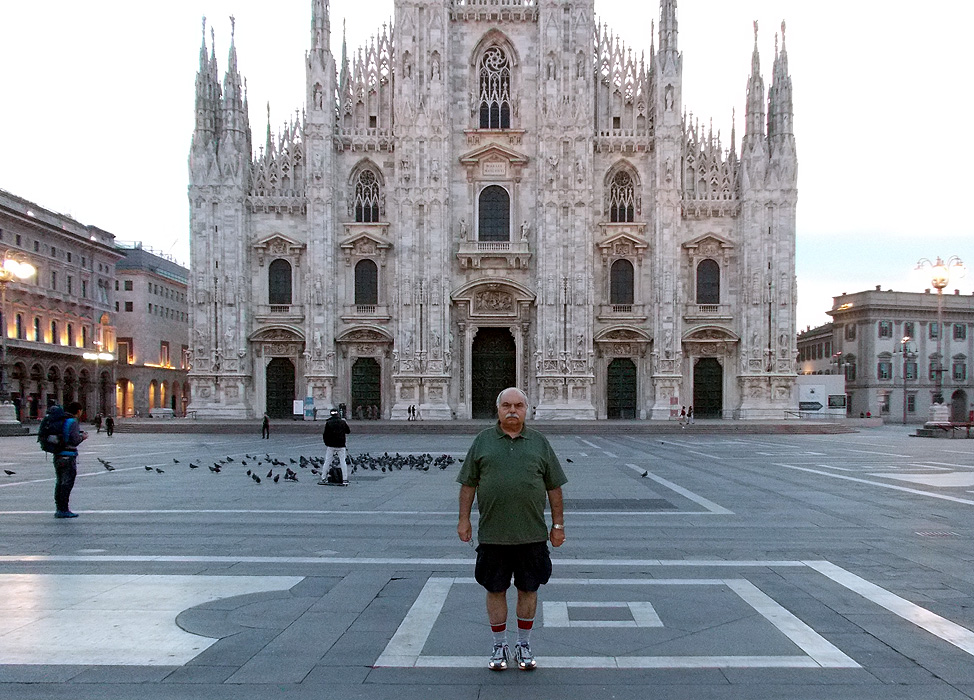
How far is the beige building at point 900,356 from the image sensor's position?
7200 centimetres

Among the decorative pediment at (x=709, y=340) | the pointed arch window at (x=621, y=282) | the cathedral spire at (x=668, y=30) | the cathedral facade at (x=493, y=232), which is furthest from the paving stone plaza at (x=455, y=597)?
the cathedral spire at (x=668, y=30)

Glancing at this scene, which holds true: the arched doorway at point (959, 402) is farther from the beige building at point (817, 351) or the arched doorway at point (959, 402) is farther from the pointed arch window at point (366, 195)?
the pointed arch window at point (366, 195)

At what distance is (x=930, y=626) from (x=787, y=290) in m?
40.4

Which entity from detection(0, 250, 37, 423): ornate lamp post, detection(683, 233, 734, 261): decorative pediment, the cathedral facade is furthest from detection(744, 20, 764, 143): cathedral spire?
detection(0, 250, 37, 423): ornate lamp post

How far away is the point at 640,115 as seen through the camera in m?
45.5

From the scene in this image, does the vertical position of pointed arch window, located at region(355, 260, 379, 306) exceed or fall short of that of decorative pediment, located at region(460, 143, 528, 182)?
it falls short

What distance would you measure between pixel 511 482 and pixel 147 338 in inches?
2804

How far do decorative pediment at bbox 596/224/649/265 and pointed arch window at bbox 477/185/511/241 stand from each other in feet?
17.7

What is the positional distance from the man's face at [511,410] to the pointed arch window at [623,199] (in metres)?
41.2

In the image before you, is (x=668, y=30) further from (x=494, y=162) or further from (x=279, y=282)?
(x=279, y=282)

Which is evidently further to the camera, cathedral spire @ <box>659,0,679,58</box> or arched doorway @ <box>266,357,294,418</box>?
arched doorway @ <box>266,357,294,418</box>

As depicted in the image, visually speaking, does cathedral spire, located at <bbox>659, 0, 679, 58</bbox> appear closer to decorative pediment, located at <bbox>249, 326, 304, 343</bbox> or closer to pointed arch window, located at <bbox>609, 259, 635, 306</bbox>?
pointed arch window, located at <bbox>609, 259, 635, 306</bbox>

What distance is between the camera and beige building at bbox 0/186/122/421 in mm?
51125

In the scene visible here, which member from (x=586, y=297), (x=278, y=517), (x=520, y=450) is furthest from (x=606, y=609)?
(x=586, y=297)
